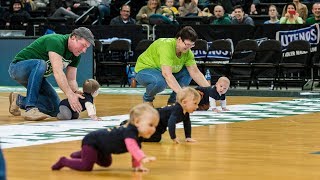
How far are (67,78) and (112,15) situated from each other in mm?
13457

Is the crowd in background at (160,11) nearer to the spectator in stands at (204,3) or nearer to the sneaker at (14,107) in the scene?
the spectator in stands at (204,3)

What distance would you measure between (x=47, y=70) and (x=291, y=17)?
9711 mm

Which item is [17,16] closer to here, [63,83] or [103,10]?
[103,10]

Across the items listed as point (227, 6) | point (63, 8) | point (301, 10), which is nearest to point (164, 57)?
point (301, 10)

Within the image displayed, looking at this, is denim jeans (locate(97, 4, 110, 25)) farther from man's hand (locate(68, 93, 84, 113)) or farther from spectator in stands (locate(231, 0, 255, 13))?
man's hand (locate(68, 93, 84, 113))

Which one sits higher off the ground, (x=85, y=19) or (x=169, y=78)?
(x=169, y=78)

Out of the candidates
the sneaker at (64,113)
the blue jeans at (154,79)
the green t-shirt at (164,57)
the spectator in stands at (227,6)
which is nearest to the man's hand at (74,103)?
the sneaker at (64,113)

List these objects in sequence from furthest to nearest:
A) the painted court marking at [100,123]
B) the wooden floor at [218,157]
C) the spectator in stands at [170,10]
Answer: the spectator in stands at [170,10] → the painted court marking at [100,123] → the wooden floor at [218,157]

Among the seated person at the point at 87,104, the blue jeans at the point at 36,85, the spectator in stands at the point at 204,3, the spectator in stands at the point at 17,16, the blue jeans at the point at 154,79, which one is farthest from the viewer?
the spectator in stands at the point at 17,16

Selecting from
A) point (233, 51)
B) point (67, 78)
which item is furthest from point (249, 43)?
point (67, 78)

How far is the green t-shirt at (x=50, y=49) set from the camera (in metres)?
12.0

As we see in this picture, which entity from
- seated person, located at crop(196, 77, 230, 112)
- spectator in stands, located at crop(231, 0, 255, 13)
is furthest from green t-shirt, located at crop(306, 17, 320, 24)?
seated person, located at crop(196, 77, 230, 112)

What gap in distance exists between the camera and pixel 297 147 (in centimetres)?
901

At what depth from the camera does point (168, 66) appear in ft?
41.4
